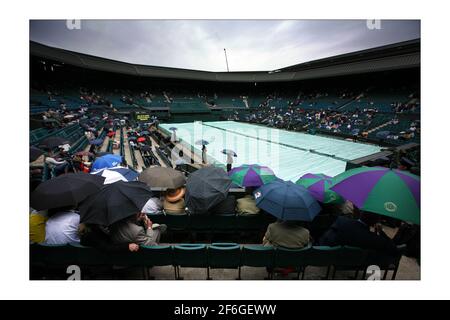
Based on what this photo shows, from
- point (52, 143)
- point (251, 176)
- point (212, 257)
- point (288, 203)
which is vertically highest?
point (52, 143)

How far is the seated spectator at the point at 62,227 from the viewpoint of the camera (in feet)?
10.6

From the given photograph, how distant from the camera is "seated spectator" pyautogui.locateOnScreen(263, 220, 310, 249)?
332 cm

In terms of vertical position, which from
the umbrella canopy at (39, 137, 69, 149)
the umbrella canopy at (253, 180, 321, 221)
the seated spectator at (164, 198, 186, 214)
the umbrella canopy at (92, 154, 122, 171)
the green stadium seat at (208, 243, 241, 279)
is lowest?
the green stadium seat at (208, 243, 241, 279)

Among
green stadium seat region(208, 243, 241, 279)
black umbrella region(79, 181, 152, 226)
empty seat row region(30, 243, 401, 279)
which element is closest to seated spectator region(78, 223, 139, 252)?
empty seat row region(30, 243, 401, 279)

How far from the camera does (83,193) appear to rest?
3459 mm

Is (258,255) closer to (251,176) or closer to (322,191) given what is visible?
(322,191)

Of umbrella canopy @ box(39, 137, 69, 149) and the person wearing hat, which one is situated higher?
umbrella canopy @ box(39, 137, 69, 149)

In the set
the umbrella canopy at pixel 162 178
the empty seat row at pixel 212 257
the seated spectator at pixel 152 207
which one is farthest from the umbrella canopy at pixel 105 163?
the empty seat row at pixel 212 257

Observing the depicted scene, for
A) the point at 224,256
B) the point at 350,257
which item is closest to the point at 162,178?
the point at 224,256

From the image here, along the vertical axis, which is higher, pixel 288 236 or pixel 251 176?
pixel 251 176

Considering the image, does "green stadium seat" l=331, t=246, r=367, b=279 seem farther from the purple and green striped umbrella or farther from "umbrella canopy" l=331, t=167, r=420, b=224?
the purple and green striped umbrella

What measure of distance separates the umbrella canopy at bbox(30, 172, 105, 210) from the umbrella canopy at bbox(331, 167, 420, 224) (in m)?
3.98

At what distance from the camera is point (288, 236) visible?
332 centimetres

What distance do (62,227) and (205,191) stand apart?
86.5 inches
